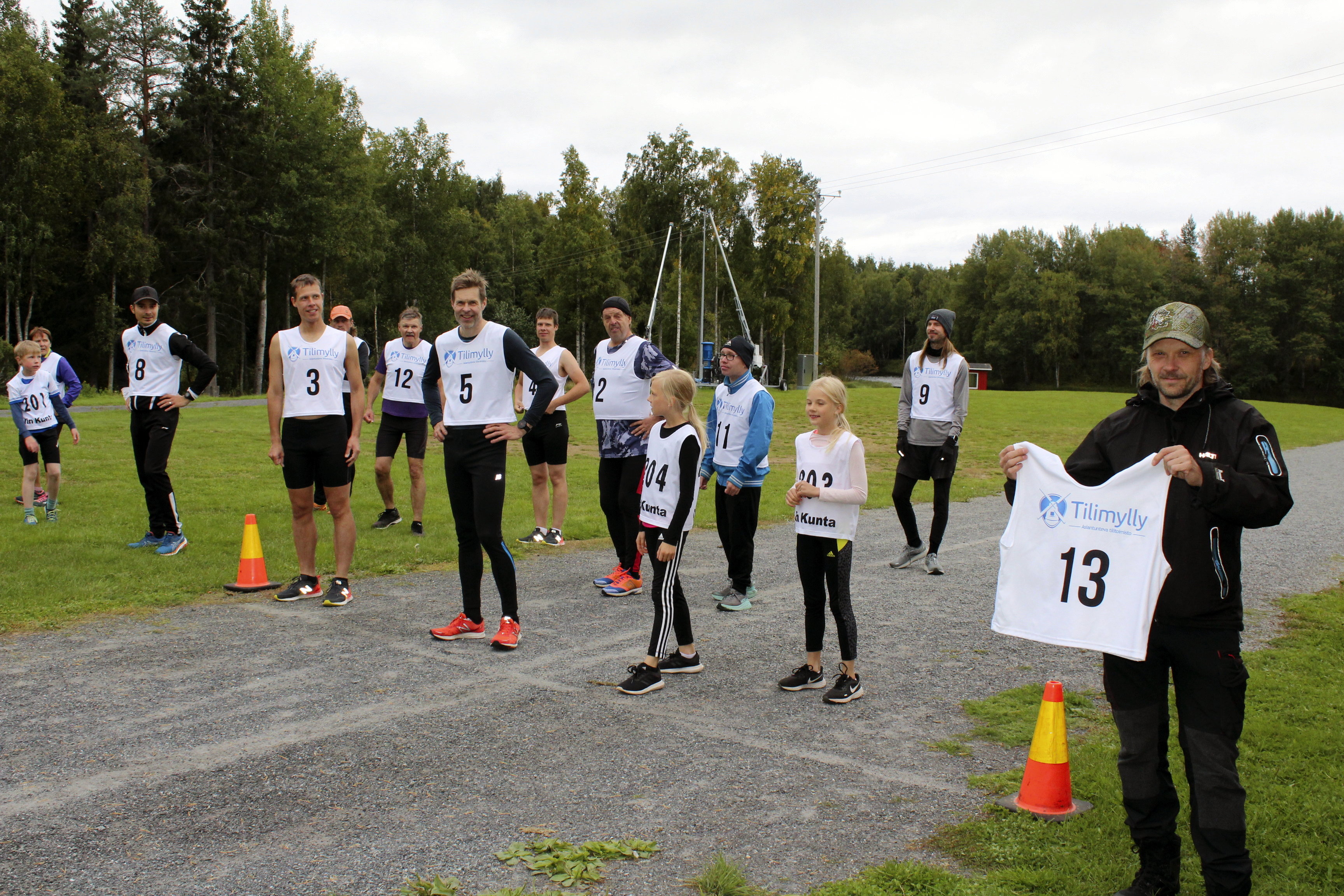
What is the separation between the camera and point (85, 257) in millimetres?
42188

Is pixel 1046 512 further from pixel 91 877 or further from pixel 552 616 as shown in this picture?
pixel 552 616

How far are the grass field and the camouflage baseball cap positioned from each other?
20.3 ft

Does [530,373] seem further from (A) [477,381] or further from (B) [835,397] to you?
(B) [835,397]

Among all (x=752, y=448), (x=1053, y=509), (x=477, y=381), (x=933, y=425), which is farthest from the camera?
(x=933, y=425)

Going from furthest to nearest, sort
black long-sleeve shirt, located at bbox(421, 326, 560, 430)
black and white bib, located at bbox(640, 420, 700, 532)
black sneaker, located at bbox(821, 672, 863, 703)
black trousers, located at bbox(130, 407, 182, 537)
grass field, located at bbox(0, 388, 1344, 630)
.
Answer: black trousers, located at bbox(130, 407, 182, 537), grass field, located at bbox(0, 388, 1344, 630), black long-sleeve shirt, located at bbox(421, 326, 560, 430), black and white bib, located at bbox(640, 420, 700, 532), black sneaker, located at bbox(821, 672, 863, 703)

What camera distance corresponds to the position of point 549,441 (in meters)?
9.36

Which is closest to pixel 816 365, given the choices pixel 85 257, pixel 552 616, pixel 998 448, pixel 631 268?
pixel 631 268

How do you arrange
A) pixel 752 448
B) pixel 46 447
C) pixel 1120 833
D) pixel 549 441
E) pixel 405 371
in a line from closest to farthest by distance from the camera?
1. pixel 1120 833
2. pixel 752 448
3. pixel 549 441
4. pixel 405 371
5. pixel 46 447

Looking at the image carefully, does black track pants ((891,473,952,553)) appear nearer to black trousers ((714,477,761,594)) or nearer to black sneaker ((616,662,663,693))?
black trousers ((714,477,761,594))

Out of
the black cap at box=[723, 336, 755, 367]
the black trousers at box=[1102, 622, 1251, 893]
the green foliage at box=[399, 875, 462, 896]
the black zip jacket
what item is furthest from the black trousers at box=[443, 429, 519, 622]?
the black zip jacket

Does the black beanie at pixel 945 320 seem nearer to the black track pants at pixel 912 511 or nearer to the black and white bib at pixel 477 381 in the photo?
the black track pants at pixel 912 511

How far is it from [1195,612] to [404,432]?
8858 mm

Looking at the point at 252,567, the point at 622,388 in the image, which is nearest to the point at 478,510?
the point at 622,388

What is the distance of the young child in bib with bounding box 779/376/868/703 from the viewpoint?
5.24 meters
